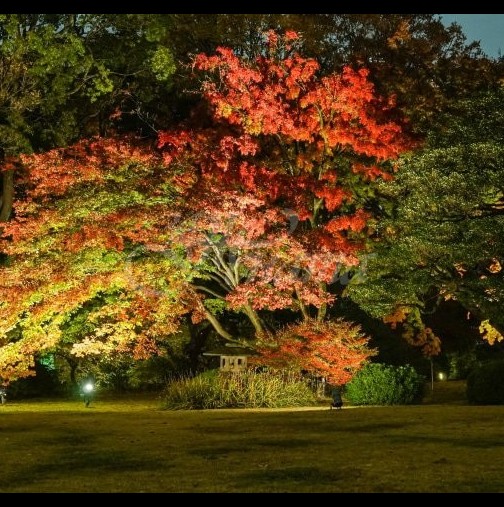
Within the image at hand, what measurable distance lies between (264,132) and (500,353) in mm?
19119

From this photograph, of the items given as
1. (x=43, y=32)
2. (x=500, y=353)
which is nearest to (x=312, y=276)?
(x=43, y=32)

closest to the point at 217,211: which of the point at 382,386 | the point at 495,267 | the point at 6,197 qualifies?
the point at 382,386

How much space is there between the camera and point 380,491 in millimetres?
8203

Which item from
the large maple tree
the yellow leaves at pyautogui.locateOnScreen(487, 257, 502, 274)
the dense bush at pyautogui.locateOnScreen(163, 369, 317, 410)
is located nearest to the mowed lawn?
the dense bush at pyautogui.locateOnScreen(163, 369, 317, 410)

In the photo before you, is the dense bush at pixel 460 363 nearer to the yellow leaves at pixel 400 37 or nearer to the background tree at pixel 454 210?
the yellow leaves at pixel 400 37

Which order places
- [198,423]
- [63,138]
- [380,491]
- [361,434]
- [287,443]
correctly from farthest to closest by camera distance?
[63,138] → [198,423] → [361,434] → [287,443] → [380,491]

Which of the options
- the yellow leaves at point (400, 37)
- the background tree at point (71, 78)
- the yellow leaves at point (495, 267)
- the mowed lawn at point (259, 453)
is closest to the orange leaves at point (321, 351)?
the yellow leaves at point (495, 267)

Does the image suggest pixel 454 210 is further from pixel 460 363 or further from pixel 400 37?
pixel 460 363

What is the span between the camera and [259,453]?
36.7 feet

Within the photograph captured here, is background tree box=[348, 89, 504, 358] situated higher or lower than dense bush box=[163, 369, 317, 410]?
higher

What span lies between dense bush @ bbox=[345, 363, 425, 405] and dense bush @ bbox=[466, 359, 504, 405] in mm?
1973

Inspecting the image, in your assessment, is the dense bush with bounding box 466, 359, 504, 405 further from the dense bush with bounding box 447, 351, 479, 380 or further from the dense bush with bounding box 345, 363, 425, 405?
the dense bush with bounding box 447, 351, 479, 380

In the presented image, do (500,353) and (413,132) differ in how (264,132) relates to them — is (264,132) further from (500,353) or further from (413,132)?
(500,353)

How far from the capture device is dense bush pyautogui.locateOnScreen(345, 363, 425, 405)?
2294cm
